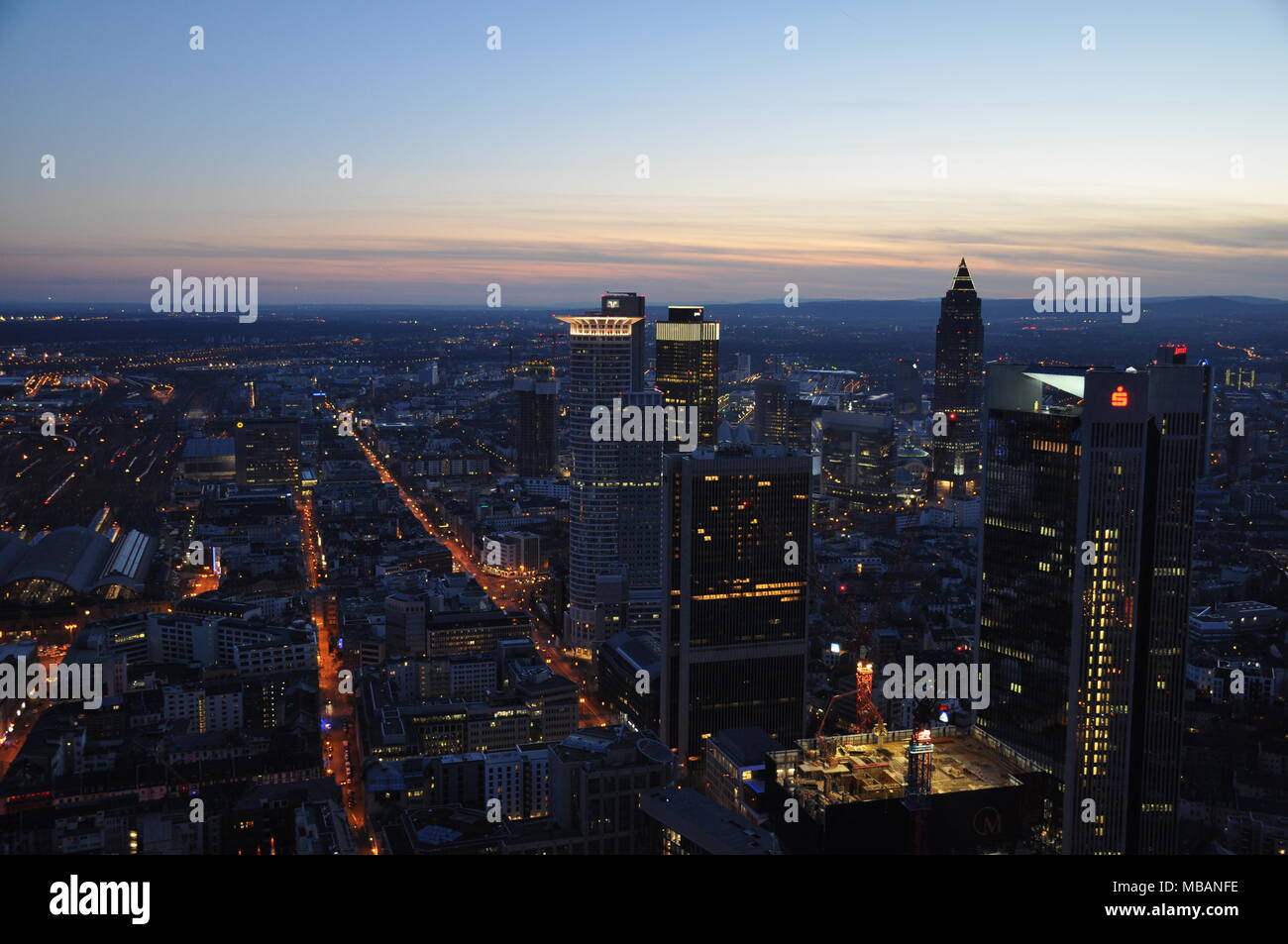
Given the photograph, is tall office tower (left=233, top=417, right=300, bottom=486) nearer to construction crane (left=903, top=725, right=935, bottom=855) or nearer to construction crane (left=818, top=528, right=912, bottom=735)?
construction crane (left=818, top=528, right=912, bottom=735)

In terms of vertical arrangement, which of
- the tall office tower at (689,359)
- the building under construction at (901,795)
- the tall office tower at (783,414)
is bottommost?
the building under construction at (901,795)

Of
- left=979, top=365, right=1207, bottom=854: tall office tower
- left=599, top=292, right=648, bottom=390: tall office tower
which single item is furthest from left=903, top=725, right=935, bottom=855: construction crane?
left=599, top=292, right=648, bottom=390: tall office tower

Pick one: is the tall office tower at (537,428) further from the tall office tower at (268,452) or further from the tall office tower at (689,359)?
the tall office tower at (689,359)

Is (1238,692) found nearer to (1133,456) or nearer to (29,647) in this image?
(1133,456)

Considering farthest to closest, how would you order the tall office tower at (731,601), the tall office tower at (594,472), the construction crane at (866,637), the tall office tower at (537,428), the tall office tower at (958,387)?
the tall office tower at (537,428) < the tall office tower at (958,387) < the tall office tower at (594,472) < the tall office tower at (731,601) < the construction crane at (866,637)

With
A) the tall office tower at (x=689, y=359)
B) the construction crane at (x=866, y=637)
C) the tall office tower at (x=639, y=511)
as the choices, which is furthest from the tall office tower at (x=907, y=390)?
the tall office tower at (x=639, y=511)

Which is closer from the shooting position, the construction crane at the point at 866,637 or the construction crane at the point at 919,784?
the construction crane at the point at 919,784
